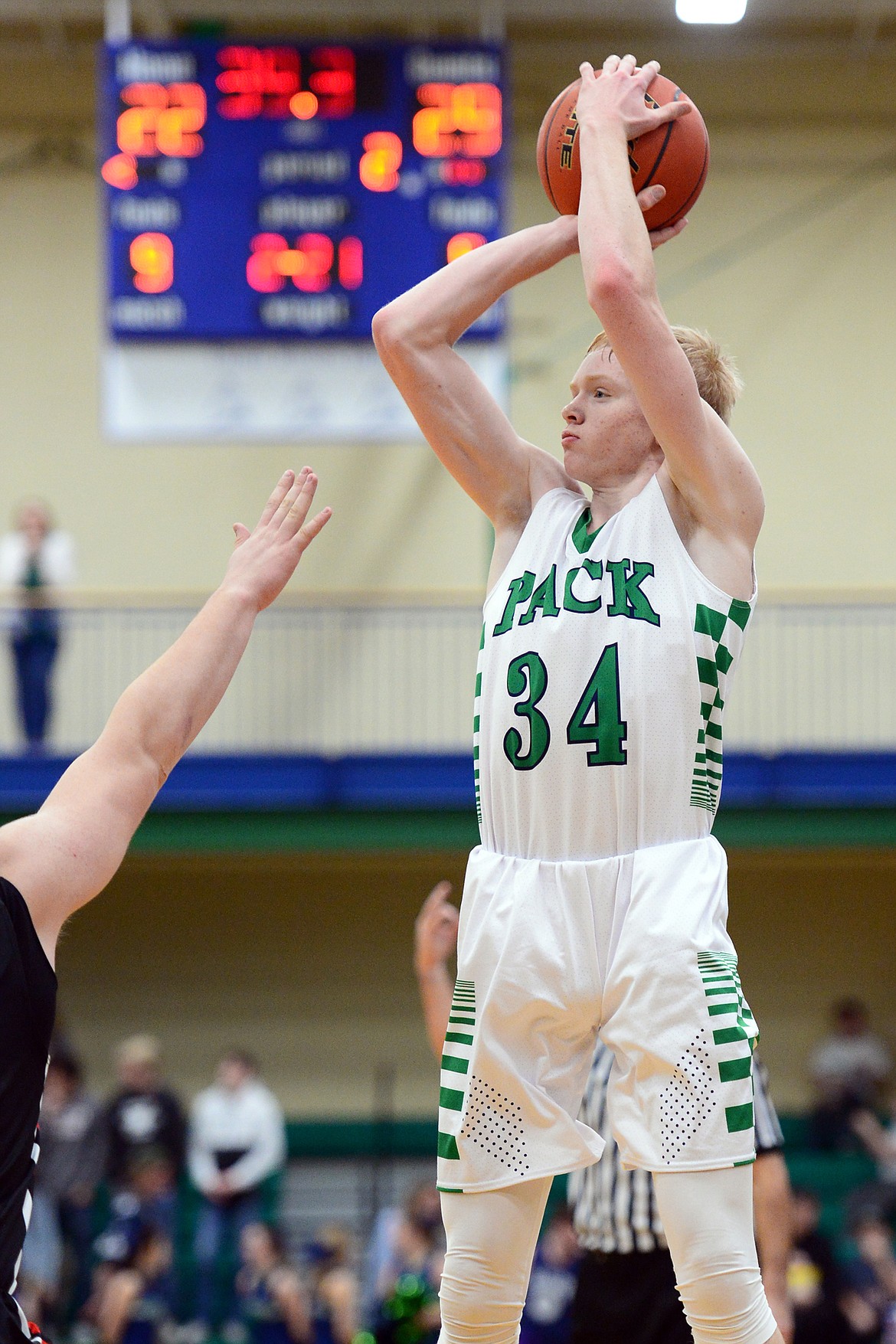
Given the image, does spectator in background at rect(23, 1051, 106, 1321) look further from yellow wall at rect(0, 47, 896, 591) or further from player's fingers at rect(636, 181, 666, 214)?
player's fingers at rect(636, 181, 666, 214)

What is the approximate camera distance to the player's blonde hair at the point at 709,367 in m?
3.36

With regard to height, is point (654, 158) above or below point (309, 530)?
above

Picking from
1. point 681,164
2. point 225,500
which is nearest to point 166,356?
→ point 225,500

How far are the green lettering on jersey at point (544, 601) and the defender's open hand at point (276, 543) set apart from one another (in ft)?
1.45

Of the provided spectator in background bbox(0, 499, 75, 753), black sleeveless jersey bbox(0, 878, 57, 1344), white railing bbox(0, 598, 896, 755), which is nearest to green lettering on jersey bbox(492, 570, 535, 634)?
black sleeveless jersey bbox(0, 878, 57, 1344)

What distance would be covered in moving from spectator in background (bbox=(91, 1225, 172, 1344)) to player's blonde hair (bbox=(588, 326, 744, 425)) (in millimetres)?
8553

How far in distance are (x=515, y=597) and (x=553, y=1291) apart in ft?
24.7

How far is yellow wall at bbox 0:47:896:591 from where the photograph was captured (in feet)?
51.1

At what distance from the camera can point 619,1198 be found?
4.25 metres

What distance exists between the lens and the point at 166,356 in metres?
9.83

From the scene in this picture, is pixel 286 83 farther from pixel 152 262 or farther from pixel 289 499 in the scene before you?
pixel 289 499

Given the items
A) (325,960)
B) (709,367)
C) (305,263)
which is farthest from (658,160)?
(325,960)

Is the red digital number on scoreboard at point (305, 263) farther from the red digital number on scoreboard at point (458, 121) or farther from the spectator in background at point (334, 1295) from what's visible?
the spectator in background at point (334, 1295)

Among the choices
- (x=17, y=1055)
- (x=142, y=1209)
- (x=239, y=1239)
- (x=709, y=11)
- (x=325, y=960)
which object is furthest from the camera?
(x=325, y=960)
